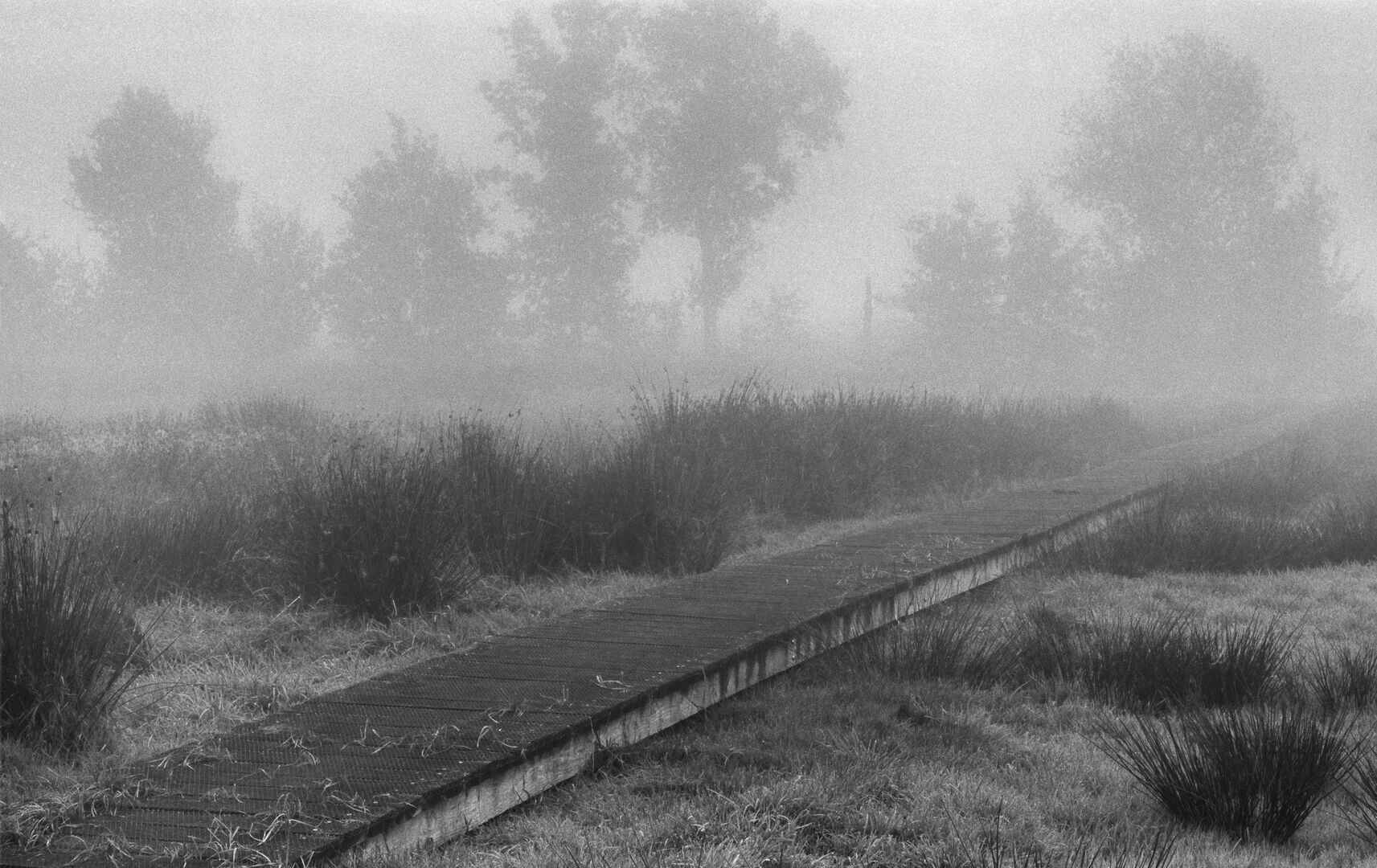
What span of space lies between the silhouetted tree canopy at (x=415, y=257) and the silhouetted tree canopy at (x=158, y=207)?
15.5 ft

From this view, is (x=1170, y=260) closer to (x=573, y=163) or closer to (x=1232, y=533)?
(x=573, y=163)

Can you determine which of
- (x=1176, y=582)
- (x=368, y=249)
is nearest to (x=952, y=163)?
(x=368, y=249)

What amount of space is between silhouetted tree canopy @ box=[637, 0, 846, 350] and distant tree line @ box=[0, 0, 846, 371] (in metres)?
0.05

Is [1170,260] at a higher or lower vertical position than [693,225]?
lower

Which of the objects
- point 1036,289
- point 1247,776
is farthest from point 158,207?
point 1247,776

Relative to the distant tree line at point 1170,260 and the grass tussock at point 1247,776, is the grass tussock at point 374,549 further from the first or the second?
the distant tree line at point 1170,260

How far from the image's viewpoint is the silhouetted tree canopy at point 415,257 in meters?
30.4

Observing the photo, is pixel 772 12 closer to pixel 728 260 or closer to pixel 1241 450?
pixel 728 260

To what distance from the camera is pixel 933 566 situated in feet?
17.5

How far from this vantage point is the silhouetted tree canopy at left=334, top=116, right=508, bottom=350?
30.4 meters

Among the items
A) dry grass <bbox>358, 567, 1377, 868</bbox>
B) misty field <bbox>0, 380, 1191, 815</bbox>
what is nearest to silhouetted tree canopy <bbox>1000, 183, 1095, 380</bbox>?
misty field <bbox>0, 380, 1191, 815</bbox>

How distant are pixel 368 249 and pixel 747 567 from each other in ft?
89.6

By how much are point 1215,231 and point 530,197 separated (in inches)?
678

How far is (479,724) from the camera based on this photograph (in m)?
3.07
